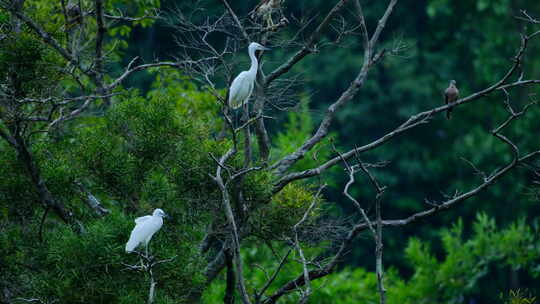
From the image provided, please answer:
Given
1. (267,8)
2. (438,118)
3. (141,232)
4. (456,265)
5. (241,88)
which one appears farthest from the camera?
(438,118)

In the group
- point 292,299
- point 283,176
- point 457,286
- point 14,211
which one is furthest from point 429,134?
point 14,211

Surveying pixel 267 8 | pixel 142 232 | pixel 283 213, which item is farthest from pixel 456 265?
pixel 142 232

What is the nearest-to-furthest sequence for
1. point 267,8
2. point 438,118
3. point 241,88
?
point 241,88 < point 267,8 < point 438,118

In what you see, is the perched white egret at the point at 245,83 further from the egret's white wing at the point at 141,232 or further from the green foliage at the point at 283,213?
the egret's white wing at the point at 141,232

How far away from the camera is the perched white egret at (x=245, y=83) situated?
305 inches

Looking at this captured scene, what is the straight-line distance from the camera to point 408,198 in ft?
66.4

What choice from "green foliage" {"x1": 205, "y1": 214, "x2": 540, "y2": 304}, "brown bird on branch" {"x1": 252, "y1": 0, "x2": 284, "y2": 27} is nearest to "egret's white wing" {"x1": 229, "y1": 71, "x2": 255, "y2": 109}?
"brown bird on branch" {"x1": 252, "y1": 0, "x2": 284, "y2": 27}

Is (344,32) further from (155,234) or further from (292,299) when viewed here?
(292,299)

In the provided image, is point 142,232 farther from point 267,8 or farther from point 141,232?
point 267,8

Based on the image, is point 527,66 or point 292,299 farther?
point 527,66

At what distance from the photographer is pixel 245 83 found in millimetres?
7762

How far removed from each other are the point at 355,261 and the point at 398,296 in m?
7.65

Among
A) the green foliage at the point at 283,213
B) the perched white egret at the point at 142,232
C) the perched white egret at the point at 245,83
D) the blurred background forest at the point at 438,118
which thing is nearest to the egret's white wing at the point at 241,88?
the perched white egret at the point at 245,83

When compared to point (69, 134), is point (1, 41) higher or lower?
higher
